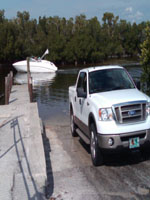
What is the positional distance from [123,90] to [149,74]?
10.8ft

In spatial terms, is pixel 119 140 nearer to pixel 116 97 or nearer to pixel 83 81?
pixel 116 97

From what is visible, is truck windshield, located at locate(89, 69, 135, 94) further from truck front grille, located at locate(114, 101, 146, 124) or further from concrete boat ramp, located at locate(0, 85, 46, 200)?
concrete boat ramp, located at locate(0, 85, 46, 200)

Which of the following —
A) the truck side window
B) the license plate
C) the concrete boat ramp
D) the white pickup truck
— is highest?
the truck side window

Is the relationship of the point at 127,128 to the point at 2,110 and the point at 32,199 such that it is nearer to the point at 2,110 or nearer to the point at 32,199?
the point at 32,199

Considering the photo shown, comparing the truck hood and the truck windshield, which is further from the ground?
the truck windshield

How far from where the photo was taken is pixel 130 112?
21.4 feet

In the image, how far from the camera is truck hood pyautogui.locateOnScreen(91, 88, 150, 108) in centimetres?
660

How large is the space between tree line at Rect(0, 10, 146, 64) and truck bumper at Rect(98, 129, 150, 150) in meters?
69.2

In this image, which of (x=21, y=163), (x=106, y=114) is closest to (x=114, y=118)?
(x=106, y=114)

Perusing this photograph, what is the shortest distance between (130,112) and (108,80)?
1638 millimetres

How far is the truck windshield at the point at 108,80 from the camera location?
7766 mm

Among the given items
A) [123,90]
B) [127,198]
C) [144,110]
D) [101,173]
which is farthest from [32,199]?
[123,90]

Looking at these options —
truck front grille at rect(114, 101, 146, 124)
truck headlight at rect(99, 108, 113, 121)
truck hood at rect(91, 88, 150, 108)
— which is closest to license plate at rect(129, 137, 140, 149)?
truck front grille at rect(114, 101, 146, 124)

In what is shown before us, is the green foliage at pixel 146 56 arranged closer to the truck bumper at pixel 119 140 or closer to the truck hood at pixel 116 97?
the truck hood at pixel 116 97
